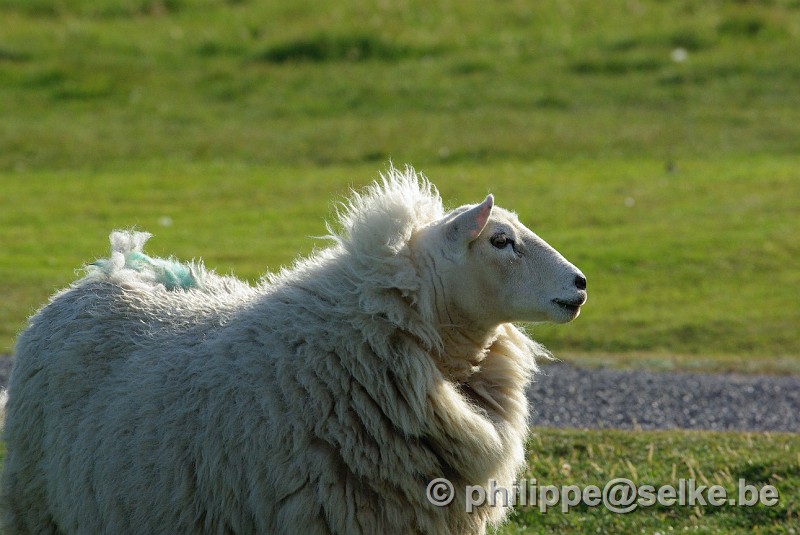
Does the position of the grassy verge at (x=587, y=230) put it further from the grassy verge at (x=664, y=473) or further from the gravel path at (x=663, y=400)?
the grassy verge at (x=664, y=473)

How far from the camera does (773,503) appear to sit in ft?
24.1

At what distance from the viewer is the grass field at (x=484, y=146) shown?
1391 centimetres

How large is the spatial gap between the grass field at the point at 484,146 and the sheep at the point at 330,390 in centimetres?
220

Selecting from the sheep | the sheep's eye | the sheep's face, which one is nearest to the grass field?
the sheep

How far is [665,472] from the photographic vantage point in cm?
803

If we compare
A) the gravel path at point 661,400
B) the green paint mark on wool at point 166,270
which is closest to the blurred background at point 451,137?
the gravel path at point 661,400

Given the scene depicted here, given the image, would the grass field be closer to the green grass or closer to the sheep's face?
the green grass

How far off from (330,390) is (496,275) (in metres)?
0.96

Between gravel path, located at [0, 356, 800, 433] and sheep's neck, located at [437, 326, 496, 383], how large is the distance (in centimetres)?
417

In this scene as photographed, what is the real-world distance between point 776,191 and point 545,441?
465 inches

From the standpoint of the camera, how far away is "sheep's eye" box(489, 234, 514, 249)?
18.2 feet

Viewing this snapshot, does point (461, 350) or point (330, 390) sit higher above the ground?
point (461, 350)

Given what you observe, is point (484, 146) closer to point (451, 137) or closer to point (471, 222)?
point (451, 137)

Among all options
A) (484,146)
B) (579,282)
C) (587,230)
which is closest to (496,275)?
(579,282)
